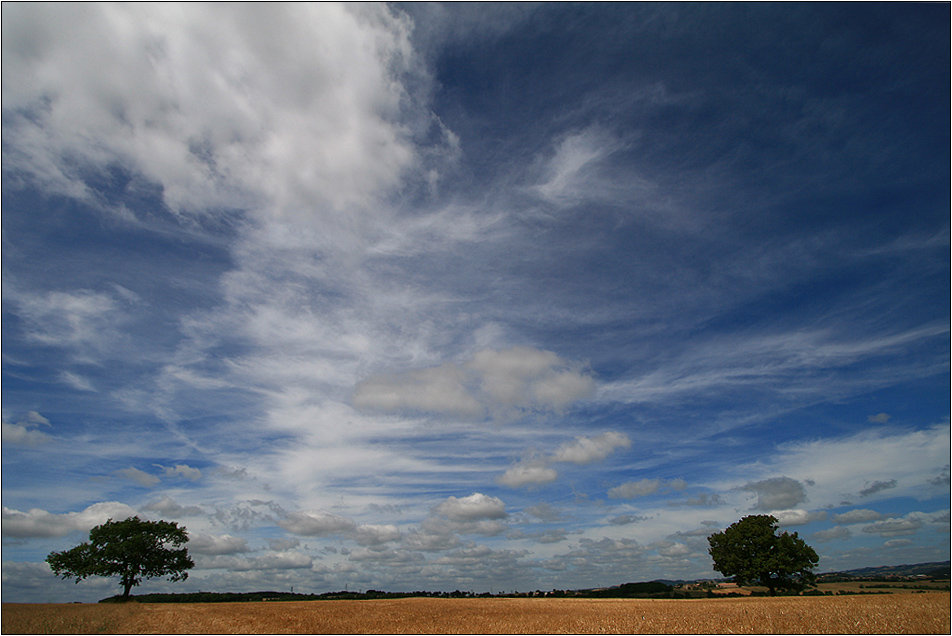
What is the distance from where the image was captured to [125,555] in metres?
67.0

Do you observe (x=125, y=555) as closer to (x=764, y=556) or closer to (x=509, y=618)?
(x=509, y=618)

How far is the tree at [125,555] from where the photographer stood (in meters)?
66.4

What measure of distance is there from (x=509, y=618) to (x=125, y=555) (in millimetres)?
53785

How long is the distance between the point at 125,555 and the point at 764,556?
90964 millimetres

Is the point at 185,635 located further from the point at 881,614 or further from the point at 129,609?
the point at 881,614

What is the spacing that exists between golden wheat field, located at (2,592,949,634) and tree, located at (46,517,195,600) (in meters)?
7.37

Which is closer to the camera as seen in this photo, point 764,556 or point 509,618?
point 509,618

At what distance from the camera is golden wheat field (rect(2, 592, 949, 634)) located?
4294 centimetres

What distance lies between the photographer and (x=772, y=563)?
7150 centimetres

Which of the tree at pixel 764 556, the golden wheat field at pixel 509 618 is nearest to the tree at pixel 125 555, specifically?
the golden wheat field at pixel 509 618

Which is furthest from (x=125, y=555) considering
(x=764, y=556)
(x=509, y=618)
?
A: (x=764, y=556)

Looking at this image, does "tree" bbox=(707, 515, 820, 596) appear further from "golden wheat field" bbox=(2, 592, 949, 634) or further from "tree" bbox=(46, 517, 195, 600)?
"tree" bbox=(46, 517, 195, 600)

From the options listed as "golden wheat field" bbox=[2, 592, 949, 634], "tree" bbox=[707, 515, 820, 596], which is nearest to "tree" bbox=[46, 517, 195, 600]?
"golden wheat field" bbox=[2, 592, 949, 634]

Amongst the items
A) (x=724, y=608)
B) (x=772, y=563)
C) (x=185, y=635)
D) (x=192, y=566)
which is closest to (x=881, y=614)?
(x=724, y=608)
